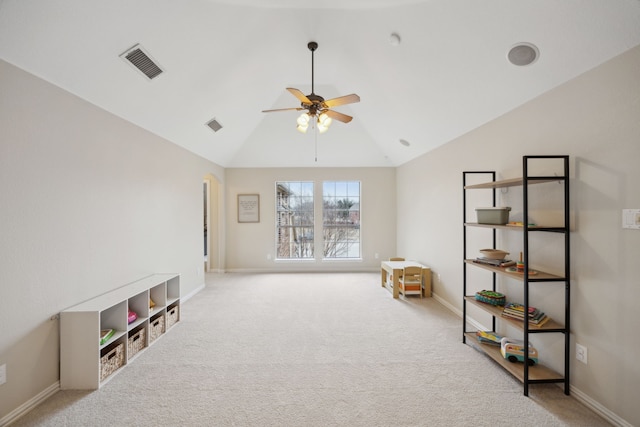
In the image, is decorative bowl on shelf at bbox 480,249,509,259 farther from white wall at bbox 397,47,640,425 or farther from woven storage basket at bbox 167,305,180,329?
woven storage basket at bbox 167,305,180,329

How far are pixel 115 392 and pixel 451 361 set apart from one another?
9.40 ft

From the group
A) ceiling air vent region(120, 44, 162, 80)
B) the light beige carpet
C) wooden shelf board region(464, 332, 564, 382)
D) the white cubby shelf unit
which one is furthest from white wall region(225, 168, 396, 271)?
wooden shelf board region(464, 332, 564, 382)

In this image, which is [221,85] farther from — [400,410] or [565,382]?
[565,382]

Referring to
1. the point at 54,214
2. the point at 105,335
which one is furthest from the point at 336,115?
the point at 105,335

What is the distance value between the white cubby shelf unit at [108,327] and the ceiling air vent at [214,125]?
7.80 feet

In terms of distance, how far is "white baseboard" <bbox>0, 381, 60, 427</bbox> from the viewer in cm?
172

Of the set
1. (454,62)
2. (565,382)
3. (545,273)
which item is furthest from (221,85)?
(565,382)

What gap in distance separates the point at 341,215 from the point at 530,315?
445 centimetres

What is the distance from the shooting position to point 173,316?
3.27 m

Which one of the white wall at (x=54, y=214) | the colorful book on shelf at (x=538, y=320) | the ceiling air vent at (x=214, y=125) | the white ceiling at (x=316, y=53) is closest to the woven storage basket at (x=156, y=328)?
the white wall at (x=54, y=214)

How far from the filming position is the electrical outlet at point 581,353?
1886 mm

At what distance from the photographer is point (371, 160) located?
596 cm

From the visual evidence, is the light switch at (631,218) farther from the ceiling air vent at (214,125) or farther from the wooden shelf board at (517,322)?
the ceiling air vent at (214,125)

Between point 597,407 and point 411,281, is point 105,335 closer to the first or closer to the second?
point 597,407
